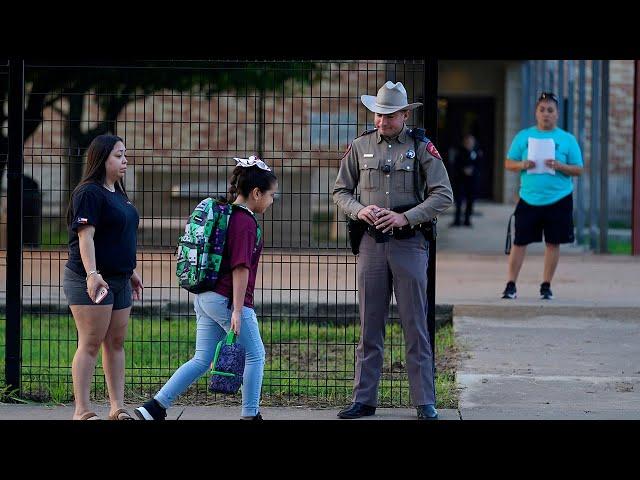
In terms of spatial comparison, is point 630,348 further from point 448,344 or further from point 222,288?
point 222,288

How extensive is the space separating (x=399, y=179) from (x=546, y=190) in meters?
4.43

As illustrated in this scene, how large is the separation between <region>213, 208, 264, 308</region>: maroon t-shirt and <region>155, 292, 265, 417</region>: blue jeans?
2.9 inches

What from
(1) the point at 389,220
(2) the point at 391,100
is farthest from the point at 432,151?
(1) the point at 389,220

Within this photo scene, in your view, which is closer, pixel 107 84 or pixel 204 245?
pixel 204 245

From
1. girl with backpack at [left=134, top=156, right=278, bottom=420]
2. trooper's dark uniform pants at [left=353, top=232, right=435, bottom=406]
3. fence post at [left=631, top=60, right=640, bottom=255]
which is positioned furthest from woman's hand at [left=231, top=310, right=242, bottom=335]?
fence post at [left=631, top=60, right=640, bottom=255]

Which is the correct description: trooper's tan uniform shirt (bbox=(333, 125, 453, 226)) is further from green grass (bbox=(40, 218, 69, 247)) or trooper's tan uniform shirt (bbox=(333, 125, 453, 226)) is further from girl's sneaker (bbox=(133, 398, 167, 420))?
green grass (bbox=(40, 218, 69, 247))

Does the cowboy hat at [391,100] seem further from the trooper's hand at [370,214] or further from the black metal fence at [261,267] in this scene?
the trooper's hand at [370,214]

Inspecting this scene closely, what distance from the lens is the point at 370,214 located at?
706 centimetres

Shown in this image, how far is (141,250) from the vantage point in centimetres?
884

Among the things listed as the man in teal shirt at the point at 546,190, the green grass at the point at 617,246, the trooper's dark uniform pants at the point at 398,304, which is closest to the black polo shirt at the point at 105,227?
the trooper's dark uniform pants at the point at 398,304

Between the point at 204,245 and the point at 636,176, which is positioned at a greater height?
the point at 636,176

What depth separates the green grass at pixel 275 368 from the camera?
8188 millimetres

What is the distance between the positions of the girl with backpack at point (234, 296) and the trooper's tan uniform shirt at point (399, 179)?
0.69m

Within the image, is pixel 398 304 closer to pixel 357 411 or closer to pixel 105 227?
pixel 357 411
